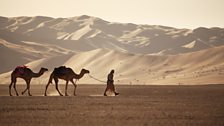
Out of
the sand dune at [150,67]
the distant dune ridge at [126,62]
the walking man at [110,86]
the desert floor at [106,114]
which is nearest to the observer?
the desert floor at [106,114]

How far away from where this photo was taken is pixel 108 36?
19312 cm

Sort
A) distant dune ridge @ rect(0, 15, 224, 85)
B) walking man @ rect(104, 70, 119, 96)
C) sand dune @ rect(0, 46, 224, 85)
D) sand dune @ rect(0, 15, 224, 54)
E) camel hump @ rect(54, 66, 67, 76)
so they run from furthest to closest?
sand dune @ rect(0, 15, 224, 54) < distant dune ridge @ rect(0, 15, 224, 85) < sand dune @ rect(0, 46, 224, 85) < walking man @ rect(104, 70, 119, 96) < camel hump @ rect(54, 66, 67, 76)

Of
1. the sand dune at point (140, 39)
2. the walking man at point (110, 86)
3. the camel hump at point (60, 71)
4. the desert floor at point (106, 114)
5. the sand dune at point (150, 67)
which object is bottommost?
the desert floor at point (106, 114)

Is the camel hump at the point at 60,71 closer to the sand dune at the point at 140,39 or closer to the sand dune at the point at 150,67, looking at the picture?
the sand dune at the point at 150,67

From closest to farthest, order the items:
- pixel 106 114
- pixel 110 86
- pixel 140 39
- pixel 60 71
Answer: pixel 106 114 → pixel 60 71 → pixel 110 86 → pixel 140 39

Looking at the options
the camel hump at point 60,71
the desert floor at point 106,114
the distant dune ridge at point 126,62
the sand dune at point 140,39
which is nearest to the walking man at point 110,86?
the camel hump at point 60,71

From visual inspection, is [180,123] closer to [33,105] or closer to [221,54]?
[33,105]

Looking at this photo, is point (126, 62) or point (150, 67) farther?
point (126, 62)

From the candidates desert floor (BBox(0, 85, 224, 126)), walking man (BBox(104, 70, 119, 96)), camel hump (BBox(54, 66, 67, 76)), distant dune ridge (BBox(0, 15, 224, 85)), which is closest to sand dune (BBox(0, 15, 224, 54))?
distant dune ridge (BBox(0, 15, 224, 85))

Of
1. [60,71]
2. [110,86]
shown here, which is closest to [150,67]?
[110,86]

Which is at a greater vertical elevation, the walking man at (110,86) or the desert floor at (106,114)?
the walking man at (110,86)

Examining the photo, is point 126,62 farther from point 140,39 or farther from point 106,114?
point 140,39

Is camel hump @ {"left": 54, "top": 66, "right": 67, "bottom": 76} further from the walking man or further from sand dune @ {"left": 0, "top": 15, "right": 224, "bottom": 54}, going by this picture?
sand dune @ {"left": 0, "top": 15, "right": 224, "bottom": 54}

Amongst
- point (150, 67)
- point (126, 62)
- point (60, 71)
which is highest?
point (126, 62)
